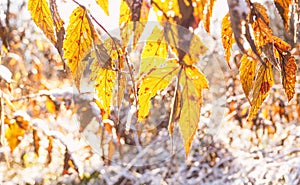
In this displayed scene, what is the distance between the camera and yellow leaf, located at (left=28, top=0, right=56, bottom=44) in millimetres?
360

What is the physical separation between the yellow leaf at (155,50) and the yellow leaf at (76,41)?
0.18ft

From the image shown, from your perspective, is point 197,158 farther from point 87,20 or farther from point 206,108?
point 87,20

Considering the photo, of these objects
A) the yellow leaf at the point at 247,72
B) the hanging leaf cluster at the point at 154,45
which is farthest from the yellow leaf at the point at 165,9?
the yellow leaf at the point at 247,72

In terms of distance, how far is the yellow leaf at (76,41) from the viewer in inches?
14.2

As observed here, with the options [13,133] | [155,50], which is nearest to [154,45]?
[155,50]

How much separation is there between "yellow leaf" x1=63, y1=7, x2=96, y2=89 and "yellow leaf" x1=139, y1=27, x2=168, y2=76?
0.05 metres

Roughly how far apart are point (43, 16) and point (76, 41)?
35 mm

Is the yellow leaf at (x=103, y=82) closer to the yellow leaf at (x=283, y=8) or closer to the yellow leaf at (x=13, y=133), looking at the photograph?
the yellow leaf at (x=283, y=8)

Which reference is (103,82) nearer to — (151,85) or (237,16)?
(151,85)

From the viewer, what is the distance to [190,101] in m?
0.36

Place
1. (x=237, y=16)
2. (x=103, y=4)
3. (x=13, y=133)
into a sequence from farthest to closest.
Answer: (x=13, y=133), (x=103, y=4), (x=237, y=16)

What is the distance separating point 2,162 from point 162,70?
2.10m

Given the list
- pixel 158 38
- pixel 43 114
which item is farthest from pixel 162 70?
pixel 43 114

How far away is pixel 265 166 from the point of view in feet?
7.02
